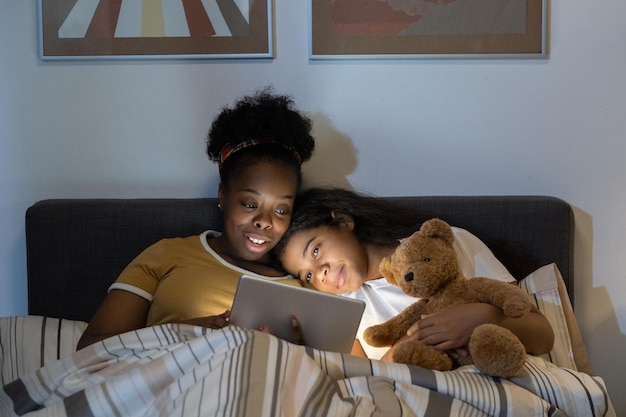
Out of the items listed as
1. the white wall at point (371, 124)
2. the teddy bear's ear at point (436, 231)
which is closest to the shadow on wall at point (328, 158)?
the white wall at point (371, 124)

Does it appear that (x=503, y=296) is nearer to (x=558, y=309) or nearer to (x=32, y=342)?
(x=558, y=309)

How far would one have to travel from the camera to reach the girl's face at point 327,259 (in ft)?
5.36

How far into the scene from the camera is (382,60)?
1850mm

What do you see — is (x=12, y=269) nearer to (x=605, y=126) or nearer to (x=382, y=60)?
(x=382, y=60)

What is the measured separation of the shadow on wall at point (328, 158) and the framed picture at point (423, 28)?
20 cm

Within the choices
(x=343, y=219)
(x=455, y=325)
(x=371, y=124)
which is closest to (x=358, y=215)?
(x=343, y=219)

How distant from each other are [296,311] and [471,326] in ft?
1.19

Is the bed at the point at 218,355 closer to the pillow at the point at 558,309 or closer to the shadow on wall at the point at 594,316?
the pillow at the point at 558,309

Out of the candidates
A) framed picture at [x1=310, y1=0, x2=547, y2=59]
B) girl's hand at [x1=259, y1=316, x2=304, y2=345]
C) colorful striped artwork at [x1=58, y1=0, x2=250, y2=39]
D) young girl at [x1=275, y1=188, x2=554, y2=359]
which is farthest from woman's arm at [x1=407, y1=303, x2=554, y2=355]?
colorful striped artwork at [x1=58, y1=0, x2=250, y2=39]

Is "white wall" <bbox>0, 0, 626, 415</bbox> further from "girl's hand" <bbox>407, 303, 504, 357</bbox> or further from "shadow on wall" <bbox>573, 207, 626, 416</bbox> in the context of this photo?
"girl's hand" <bbox>407, 303, 504, 357</bbox>

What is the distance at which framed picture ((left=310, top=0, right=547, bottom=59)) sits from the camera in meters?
1.81

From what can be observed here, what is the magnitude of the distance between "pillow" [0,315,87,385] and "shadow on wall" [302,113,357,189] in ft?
2.36

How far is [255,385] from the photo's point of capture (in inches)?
44.0

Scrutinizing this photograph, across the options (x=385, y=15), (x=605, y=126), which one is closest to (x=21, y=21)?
(x=385, y=15)
